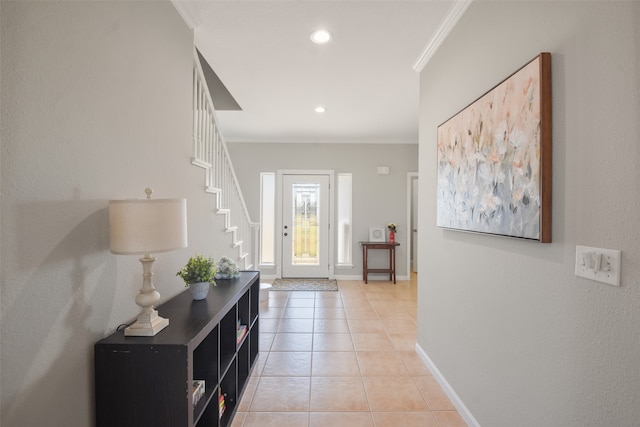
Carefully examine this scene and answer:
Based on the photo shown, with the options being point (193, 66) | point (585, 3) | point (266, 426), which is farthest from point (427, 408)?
point (193, 66)

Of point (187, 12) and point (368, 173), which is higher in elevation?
point (187, 12)

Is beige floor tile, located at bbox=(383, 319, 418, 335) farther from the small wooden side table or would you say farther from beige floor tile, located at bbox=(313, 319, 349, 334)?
the small wooden side table

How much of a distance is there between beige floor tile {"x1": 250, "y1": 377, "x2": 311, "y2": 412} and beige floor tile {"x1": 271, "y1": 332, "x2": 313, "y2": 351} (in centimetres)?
48

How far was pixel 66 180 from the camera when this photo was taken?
1.07 meters

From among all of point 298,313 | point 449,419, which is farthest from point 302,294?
point 449,419

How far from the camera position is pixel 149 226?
44.5 inches

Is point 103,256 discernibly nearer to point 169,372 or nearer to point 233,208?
point 169,372

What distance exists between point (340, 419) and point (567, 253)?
1.57m

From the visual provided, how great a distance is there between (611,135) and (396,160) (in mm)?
4650

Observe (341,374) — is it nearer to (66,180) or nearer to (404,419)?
(404,419)

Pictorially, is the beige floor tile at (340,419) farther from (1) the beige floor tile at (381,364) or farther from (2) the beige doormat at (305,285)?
(2) the beige doormat at (305,285)

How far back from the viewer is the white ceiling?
1.97m

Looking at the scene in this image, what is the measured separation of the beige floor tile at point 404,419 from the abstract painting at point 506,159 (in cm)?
121

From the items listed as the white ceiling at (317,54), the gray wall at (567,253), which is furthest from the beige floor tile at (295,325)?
the white ceiling at (317,54)
